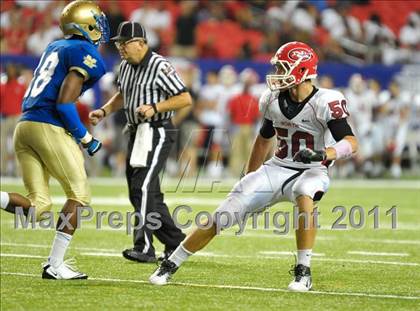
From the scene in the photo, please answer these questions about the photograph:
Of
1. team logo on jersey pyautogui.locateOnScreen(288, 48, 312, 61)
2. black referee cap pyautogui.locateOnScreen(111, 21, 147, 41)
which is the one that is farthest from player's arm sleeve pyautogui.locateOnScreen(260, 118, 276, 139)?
black referee cap pyautogui.locateOnScreen(111, 21, 147, 41)

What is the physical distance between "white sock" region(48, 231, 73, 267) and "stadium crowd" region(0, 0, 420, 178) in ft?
26.1

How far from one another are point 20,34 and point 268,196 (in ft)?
37.0

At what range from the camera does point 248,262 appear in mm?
6590

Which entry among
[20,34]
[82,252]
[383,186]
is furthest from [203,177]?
[82,252]

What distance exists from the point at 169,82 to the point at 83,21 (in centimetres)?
109

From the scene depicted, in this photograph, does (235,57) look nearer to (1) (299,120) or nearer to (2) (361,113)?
(2) (361,113)

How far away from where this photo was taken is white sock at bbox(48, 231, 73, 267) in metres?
5.49

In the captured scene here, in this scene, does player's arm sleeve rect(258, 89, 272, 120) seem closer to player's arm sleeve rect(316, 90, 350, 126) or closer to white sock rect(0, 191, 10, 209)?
player's arm sleeve rect(316, 90, 350, 126)

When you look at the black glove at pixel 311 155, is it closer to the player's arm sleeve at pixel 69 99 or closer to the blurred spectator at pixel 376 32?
the player's arm sleeve at pixel 69 99

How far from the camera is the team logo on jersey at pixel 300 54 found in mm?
5367

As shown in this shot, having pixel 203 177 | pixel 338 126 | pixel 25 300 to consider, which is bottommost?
pixel 203 177

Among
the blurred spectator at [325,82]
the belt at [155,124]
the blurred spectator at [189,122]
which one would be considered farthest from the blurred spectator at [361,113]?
the belt at [155,124]

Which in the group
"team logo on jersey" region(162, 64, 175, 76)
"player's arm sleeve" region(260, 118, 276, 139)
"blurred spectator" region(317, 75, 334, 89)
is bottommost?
"blurred spectator" region(317, 75, 334, 89)

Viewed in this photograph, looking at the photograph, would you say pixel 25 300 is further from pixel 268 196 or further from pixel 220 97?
pixel 220 97
